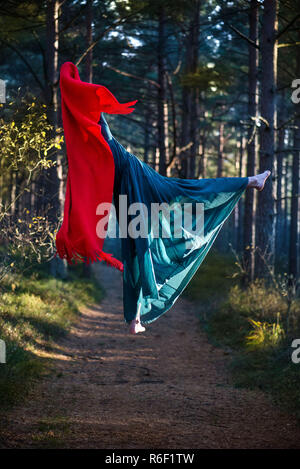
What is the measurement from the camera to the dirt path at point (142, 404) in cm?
495

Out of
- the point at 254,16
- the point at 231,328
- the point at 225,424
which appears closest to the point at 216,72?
Result: the point at 254,16

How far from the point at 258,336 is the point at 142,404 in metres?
2.93

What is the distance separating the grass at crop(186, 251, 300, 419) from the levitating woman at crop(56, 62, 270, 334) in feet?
9.23

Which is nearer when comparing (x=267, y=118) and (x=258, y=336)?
(x=258, y=336)

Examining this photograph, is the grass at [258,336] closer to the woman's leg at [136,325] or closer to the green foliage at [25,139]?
the woman's leg at [136,325]

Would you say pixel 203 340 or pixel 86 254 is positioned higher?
pixel 86 254

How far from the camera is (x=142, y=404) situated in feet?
20.4

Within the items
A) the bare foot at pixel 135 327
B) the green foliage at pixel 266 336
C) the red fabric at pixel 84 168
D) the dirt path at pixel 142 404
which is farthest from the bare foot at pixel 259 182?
the green foliage at pixel 266 336

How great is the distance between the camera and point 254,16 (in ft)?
41.0

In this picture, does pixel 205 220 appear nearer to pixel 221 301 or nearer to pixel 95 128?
pixel 95 128

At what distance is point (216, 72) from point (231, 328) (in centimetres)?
894

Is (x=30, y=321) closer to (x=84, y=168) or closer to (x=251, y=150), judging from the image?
(x=84, y=168)

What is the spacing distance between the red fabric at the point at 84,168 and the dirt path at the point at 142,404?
217 centimetres

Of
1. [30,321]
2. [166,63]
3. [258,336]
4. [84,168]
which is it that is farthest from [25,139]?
[166,63]
